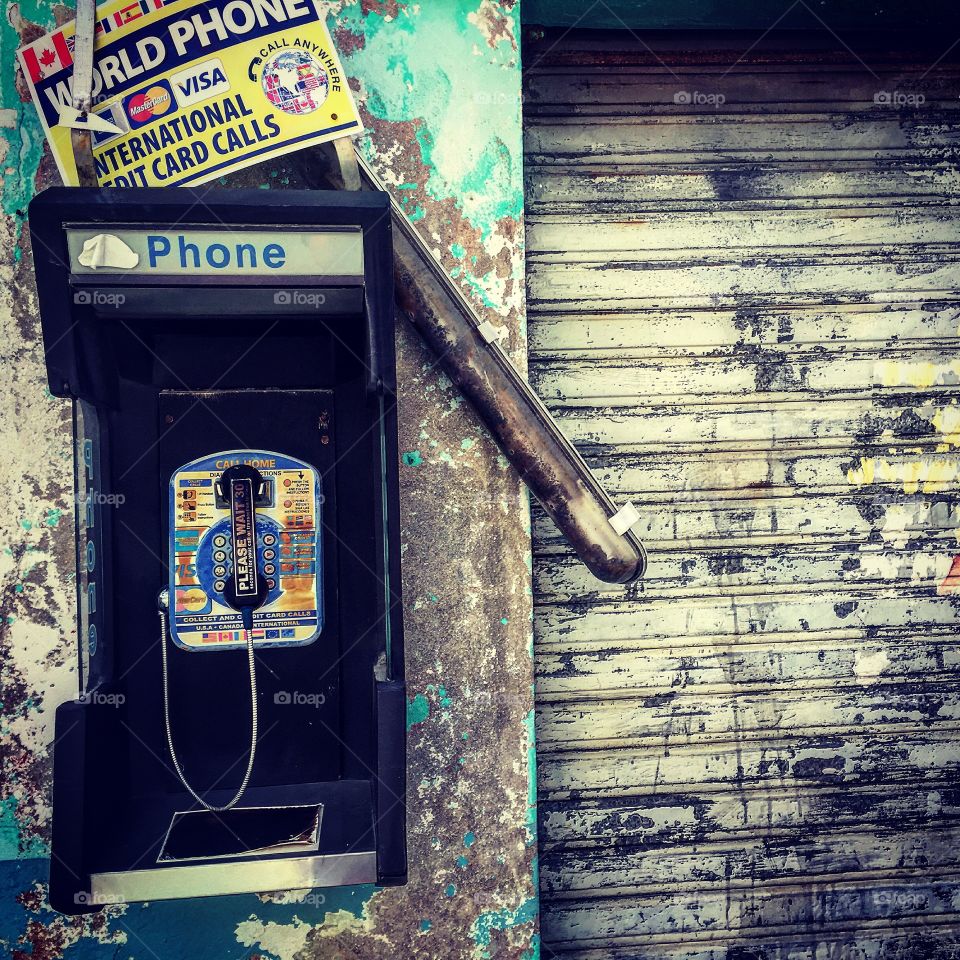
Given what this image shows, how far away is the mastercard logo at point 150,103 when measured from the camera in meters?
1.69

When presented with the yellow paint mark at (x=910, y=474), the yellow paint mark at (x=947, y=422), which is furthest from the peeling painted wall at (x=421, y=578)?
the yellow paint mark at (x=947, y=422)

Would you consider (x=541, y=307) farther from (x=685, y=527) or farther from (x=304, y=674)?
(x=304, y=674)

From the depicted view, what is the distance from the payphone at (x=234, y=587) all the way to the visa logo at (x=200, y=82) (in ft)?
1.92

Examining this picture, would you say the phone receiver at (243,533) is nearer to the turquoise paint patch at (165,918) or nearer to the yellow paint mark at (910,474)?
the turquoise paint patch at (165,918)

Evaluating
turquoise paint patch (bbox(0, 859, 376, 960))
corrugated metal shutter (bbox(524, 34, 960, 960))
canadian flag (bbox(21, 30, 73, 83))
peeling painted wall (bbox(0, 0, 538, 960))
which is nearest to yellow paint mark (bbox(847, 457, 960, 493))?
corrugated metal shutter (bbox(524, 34, 960, 960))

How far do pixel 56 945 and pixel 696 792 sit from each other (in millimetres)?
2030

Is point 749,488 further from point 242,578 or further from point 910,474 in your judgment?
point 242,578

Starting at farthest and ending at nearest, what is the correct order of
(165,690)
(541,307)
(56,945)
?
(541,307), (56,945), (165,690)

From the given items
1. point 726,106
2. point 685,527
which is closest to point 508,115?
point 726,106

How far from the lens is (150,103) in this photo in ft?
5.55

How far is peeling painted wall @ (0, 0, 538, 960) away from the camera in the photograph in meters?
1.89

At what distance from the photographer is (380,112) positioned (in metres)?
1.97

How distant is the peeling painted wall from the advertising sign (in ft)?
0.77

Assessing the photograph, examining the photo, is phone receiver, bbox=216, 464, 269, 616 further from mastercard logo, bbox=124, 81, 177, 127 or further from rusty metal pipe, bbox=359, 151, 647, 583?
mastercard logo, bbox=124, 81, 177, 127
